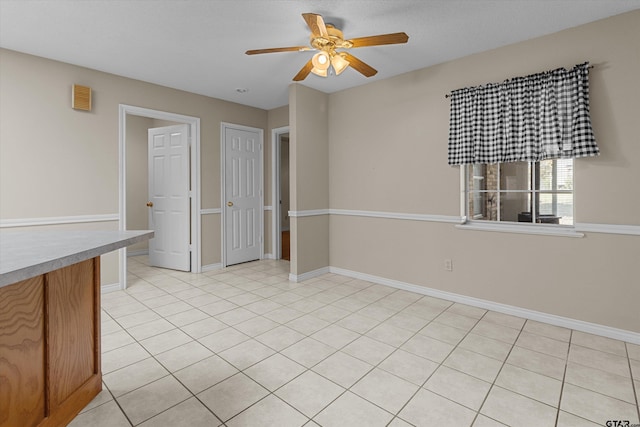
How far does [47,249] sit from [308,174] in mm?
3206

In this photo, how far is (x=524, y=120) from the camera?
2.88 metres

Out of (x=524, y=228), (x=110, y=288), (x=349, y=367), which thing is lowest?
(x=349, y=367)

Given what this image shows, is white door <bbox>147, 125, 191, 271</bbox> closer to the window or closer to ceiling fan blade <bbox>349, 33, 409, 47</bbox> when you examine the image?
ceiling fan blade <bbox>349, 33, 409, 47</bbox>

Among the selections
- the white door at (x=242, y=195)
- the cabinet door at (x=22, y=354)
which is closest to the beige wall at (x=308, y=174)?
the white door at (x=242, y=195)

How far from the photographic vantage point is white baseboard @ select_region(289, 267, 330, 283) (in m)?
4.13

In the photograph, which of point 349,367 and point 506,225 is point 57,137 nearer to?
point 349,367

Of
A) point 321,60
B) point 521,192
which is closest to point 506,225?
point 521,192

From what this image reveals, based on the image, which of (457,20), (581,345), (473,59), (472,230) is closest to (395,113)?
(473,59)

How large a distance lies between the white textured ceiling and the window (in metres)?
1.17

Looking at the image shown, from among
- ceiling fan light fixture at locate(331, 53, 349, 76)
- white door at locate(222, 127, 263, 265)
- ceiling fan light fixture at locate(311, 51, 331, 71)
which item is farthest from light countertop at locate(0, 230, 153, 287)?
white door at locate(222, 127, 263, 265)

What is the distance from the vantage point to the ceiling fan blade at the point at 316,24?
210cm

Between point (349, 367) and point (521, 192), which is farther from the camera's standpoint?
point (521, 192)

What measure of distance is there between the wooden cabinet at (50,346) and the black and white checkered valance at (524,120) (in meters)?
3.23

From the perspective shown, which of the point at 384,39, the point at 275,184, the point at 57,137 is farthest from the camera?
the point at 275,184
